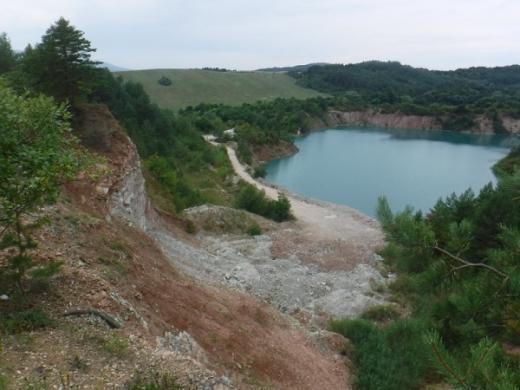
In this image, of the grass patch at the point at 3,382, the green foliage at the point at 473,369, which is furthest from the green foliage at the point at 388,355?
the grass patch at the point at 3,382

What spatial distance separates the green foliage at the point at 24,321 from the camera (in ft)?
22.7

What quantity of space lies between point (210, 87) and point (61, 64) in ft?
298

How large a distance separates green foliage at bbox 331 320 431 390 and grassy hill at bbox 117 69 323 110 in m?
83.0

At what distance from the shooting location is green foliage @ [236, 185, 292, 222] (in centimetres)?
3206

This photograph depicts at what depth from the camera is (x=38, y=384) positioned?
5.91 m

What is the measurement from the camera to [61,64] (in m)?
17.8

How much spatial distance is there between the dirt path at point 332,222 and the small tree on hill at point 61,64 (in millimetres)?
13719

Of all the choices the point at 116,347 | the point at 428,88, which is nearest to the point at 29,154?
the point at 116,347

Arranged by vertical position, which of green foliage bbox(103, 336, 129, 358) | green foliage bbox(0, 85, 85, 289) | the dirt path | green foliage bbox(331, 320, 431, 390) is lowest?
the dirt path

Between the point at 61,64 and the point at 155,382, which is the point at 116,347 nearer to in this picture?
the point at 155,382

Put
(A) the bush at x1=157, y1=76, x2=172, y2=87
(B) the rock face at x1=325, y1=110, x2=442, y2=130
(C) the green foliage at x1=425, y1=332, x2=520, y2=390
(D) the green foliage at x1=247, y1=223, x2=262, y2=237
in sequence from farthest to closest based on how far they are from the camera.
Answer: (A) the bush at x1=157, y1=76, x2=172, y2=87 < (B) the rock face at x1=325, y1=110, x2=442, y2=130 < (D) the green foliage at x1=247, y1=223, x2=262, y2=237 < (C) the green foliage at x1=425, y1=332, x2=520, y2=390

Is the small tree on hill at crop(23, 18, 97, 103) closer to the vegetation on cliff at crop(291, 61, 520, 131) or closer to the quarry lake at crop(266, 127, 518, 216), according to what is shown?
the quarry lake at crop(266, 127, 518, 216)

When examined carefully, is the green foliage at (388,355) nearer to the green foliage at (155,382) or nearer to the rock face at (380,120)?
the green foliage at (155,382)

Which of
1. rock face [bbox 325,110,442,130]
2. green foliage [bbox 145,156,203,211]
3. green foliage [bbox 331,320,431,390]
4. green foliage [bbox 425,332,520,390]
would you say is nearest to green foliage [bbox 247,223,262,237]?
green foliage [bbox 145,156,203,211]
